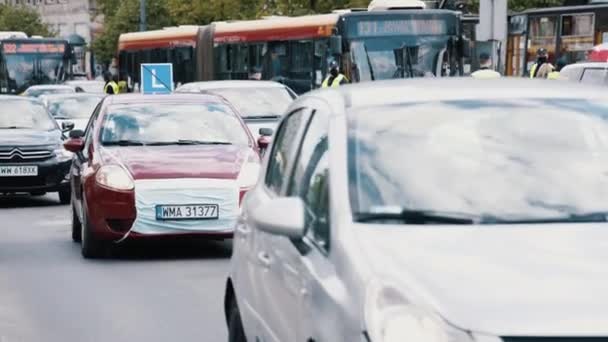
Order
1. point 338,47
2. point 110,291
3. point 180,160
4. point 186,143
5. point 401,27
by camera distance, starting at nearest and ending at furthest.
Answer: point 110,291, point 180,160, point 186,143, point 338,47, point 401,27

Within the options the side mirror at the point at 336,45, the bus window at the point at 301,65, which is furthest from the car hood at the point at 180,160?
the bus window at the point at 301,65

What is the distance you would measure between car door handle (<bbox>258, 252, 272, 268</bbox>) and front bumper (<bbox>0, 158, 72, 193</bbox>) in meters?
15.5

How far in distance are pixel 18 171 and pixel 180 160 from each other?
779cm

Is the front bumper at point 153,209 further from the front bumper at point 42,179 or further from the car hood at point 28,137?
the car hood at point 28,137

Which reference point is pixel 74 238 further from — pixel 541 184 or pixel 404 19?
pixel 404 19

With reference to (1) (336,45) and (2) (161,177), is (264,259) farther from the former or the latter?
(1) (336,45)

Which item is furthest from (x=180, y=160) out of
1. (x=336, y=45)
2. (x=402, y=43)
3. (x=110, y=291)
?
(x=402, y=43)

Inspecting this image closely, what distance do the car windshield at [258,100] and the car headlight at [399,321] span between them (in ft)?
60.2

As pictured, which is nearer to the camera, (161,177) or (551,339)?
(551,339)

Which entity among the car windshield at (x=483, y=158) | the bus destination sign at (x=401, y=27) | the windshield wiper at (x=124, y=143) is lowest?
the bus destination sign at (x=401, y=27)

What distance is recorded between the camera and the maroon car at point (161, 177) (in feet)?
45.8

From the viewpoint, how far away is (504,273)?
486 cm

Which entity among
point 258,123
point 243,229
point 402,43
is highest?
point 243,229

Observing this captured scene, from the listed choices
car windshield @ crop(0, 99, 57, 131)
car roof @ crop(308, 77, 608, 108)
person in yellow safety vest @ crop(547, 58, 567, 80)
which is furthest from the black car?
car roof @ crop(308, 77, 608, 108)
